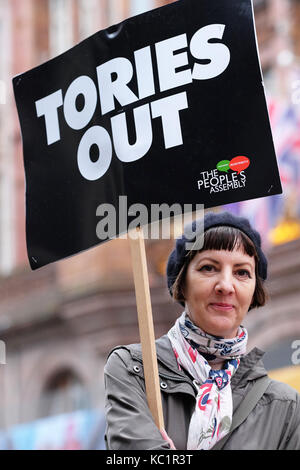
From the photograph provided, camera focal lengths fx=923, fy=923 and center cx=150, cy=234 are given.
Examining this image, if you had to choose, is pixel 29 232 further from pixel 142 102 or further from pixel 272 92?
pixel 272 92

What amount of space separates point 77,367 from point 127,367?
9338mm

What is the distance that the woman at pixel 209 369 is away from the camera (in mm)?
2107

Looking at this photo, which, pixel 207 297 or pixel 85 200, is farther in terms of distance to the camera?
pixel 85 200

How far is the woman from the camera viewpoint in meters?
2.11

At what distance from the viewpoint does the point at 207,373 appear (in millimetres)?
2193

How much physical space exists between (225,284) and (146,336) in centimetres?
23

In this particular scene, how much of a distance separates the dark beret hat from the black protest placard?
1.9 inches

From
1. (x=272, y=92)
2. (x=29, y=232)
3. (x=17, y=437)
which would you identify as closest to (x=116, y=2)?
(x=272, y=92)

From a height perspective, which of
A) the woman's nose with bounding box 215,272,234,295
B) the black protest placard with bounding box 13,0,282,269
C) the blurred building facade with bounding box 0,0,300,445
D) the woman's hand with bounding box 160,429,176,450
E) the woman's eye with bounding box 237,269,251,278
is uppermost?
the blurred building facade with bounding box 0,0,300,445

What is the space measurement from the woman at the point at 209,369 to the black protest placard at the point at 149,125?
15 centimetres

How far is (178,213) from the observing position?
2.38 m

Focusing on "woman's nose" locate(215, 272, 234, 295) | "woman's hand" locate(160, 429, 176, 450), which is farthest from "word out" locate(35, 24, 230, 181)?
"woman's hand" locate(160, 429, 176, 450)

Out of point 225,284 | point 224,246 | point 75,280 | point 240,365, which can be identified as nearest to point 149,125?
point 224,246

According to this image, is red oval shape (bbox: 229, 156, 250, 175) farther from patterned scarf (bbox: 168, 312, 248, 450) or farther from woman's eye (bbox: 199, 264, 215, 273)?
patterned scarf (bbox: 168, 312, 248, 450)
